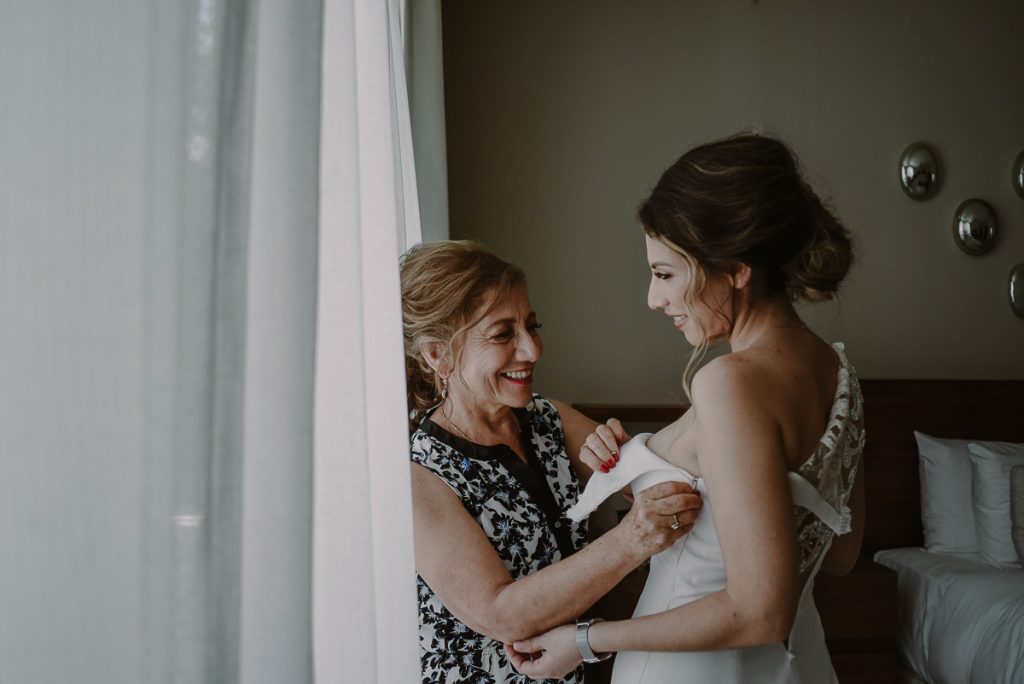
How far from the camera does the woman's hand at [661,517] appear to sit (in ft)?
3.75

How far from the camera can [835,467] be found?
1.13m

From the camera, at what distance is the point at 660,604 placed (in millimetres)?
1237

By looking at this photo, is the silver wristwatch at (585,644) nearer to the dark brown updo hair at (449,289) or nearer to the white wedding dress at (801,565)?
the white wedding dress at (801,565)

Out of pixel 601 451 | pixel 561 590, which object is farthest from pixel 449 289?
pixel 561 590

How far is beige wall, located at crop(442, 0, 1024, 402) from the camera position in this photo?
138 inches

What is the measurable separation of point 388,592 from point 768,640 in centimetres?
56

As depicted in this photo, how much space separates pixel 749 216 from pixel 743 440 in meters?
0.32

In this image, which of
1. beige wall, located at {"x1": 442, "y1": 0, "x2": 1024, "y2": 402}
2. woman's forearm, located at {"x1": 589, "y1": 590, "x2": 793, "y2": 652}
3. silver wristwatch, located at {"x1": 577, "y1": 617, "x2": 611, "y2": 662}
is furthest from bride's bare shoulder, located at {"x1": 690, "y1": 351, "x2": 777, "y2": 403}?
beige wall, located at {"x1": 442, "y1": 0, "x2": 1024, "y2": 402}

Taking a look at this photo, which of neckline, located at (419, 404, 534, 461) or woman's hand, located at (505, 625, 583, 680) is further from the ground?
neckline, located at (419, 404, 534, 461)

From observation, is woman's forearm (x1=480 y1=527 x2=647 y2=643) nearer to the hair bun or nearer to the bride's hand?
the bride's hand

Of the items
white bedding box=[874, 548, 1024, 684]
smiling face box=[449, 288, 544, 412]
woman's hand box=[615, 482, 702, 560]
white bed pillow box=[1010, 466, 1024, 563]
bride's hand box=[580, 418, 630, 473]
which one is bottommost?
white bedding box=[874, 548, 1024, 684]

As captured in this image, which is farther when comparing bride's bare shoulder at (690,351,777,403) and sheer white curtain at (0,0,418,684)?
bride's bare shoulder at (690,351,777,403)

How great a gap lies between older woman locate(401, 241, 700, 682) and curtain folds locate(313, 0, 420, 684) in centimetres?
56

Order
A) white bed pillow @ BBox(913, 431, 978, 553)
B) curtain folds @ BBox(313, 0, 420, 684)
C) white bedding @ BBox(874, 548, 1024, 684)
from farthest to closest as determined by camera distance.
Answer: white bed pillow @ BBox(913, 431, 978, 553) → white bedding @ BBox(874, 548, 1024, 684) → curtain folds @ BBox(313, 0, 420, 684)
